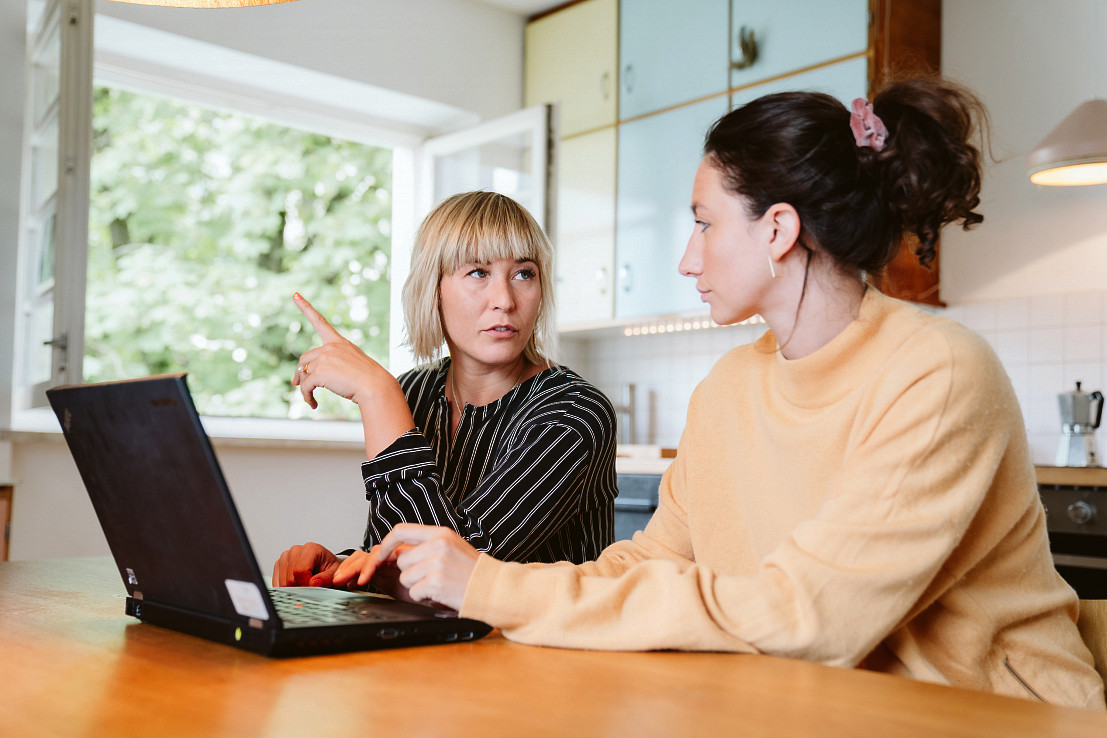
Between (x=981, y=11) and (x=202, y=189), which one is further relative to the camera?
(x=202, y=189)

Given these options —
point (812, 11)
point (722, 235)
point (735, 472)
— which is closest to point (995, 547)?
point (735, 472)

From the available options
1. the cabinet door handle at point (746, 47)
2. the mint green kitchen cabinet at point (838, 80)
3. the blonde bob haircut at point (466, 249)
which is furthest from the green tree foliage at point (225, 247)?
the blonde bob haircut at point (466, 249)

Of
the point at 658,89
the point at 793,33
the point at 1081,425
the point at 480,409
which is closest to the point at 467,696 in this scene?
the point at 480,409

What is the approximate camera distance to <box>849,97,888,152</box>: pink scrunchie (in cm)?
106

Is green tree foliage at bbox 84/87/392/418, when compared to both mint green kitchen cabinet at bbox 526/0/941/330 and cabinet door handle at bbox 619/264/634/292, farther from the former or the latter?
cabinet door handle at bbox 619/264/634/292

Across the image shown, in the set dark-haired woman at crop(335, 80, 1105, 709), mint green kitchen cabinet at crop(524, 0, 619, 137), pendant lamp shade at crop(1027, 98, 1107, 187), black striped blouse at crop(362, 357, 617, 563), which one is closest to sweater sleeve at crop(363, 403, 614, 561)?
black striped blouse at crop(362, 357, 617, 563)

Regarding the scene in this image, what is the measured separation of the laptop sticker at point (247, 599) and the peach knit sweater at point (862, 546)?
17 cm

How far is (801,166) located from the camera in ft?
3.55

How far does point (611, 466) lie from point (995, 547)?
0.64 meters

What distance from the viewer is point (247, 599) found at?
0.75 meters

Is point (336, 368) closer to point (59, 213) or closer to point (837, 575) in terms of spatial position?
point (837, 575)

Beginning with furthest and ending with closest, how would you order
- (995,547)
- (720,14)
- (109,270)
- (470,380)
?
(109,270)
(720,14)
(470,380)
(995,547)

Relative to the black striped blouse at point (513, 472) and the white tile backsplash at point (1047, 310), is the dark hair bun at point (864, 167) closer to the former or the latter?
the black striped blouse at point (513, 472)

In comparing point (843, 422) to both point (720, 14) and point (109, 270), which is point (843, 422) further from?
point (109, 270)
